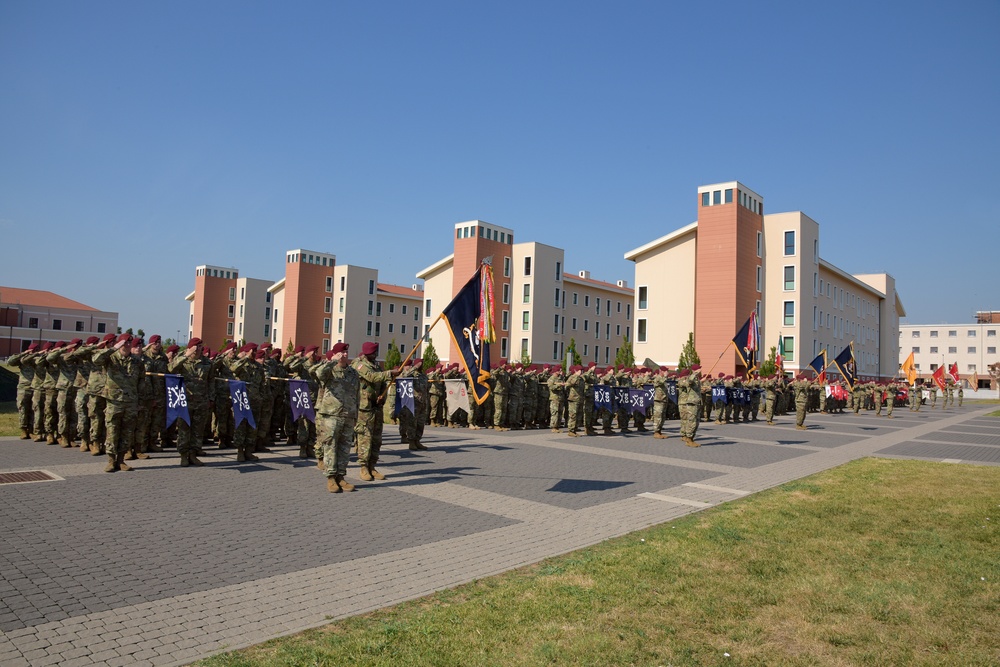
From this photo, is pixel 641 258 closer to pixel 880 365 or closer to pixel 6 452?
pixel 880 365

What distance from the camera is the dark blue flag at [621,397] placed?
20.6 meters

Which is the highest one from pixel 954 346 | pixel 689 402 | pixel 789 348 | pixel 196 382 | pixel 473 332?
pixel 954 346

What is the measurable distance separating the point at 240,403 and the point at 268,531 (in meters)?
5.23

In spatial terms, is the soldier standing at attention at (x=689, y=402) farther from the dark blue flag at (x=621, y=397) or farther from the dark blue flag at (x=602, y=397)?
the dark blue flag at (x=621, y=397)

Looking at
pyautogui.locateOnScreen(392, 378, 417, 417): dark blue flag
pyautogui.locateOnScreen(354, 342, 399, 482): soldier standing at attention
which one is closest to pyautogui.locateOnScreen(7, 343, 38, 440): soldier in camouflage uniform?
pyautogui.locateOnScreen(392, 378, 417, 417): dark blue flag

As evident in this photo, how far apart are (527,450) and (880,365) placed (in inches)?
3156

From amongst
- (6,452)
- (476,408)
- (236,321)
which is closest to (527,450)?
(476,408)

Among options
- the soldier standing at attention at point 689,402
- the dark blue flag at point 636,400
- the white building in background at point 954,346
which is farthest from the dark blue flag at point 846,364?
the white building in background at point 954,346

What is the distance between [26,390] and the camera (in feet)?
49.6

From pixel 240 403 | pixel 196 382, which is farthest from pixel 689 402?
pixel 196 382

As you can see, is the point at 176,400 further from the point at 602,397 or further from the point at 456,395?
the point at 602,397

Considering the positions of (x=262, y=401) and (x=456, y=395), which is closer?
(x=262, y=401)

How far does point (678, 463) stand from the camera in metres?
13.9

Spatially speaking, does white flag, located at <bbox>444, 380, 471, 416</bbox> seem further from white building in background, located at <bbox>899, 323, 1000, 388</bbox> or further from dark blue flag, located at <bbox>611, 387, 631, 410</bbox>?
white building in background, located at <bbox>899, 323, 1000, 388</bbox>
